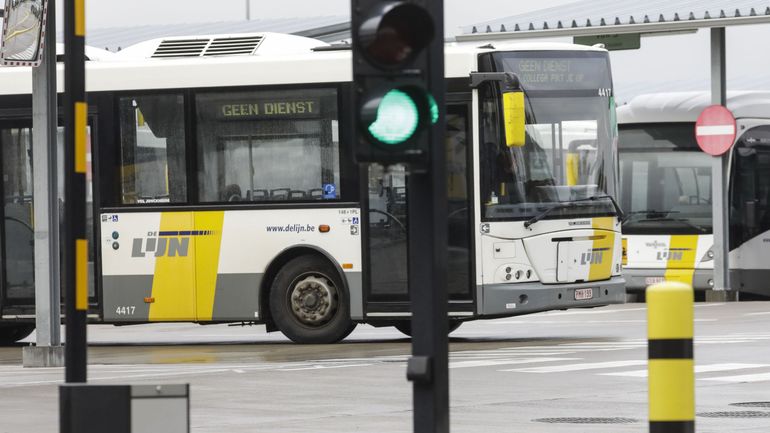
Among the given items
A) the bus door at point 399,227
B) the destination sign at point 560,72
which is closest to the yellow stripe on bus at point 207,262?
the bus door at point 399,227

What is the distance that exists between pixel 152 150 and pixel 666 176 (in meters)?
13.2

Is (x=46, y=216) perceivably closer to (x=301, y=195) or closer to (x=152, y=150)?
(x=152, y=150)

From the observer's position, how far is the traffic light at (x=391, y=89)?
262 inches

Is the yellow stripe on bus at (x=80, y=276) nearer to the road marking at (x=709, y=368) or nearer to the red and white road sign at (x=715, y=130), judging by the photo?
the road marking at (x=709, y=368)

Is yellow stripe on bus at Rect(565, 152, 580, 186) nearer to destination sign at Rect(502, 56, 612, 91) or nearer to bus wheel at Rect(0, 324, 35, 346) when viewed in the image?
destination sign at Rect(502, 56, 612, 91)

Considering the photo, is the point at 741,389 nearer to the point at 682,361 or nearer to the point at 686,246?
the point at 682,361

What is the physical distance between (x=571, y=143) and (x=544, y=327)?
16.0 ft

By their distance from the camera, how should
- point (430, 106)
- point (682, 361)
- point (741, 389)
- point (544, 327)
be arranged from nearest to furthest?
1. point (682, 361)
2. point (430, 106)
3. point (741, 389)
4. point (544, 327)

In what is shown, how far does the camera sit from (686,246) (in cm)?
3034

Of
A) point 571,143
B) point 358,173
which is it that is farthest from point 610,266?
point 358,173

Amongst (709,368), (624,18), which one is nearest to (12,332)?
(709,368)

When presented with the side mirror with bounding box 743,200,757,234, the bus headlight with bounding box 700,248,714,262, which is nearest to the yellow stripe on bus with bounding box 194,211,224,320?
the bus headlight with bounding box 700,248,714,262

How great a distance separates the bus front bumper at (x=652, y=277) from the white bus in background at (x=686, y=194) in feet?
0.06

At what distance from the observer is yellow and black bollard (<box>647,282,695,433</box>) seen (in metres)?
6.23
